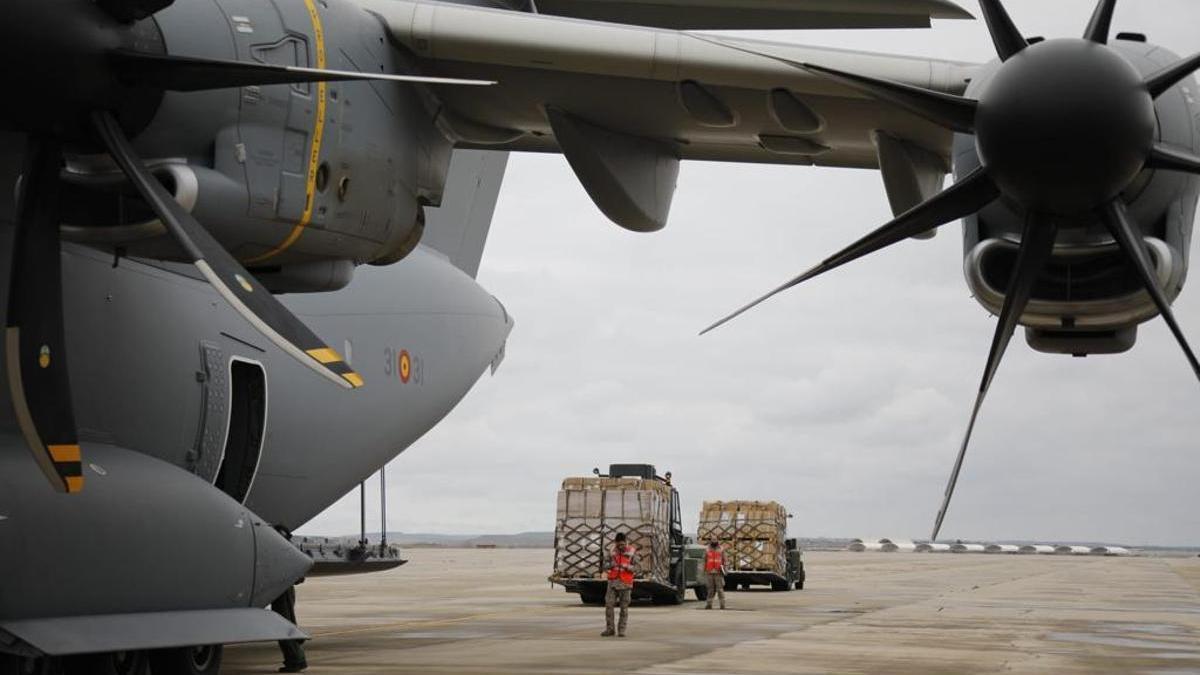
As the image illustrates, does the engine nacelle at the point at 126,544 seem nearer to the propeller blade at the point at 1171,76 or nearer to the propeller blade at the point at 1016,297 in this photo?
the propeller blade at the point at 1016,297

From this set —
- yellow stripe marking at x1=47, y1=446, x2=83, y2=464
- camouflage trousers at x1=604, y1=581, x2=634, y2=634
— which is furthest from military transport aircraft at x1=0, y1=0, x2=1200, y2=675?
camouflage trousers at x1=604, y1=581, x2=634, y2=634

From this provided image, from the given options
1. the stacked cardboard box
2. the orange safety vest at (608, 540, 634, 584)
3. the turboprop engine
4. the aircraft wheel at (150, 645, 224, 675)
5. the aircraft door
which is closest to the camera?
the turboprop engine

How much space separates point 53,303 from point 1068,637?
502 inches

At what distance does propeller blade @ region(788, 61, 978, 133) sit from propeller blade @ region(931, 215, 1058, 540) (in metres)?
0.65

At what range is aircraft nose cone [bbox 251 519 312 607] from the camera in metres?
9.80

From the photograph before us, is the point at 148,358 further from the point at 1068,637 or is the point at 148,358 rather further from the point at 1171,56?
the point at 1068,637

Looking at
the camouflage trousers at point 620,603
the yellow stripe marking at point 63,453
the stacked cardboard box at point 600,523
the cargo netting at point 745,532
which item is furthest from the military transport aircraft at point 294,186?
the cargo netting at point 745,532

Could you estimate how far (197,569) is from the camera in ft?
29.9

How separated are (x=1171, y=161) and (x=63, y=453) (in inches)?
222

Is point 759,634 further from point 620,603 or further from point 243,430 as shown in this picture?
point 243,430

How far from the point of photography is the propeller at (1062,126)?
24.2 feet

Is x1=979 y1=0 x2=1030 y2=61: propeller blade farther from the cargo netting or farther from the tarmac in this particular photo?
the cargo netting

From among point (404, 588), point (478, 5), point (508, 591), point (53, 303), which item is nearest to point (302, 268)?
point (53, 303)

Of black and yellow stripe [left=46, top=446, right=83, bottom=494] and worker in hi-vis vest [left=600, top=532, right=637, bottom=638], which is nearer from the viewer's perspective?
black and yellow stripe [left=46, top=446, right=83, bottom=494]
